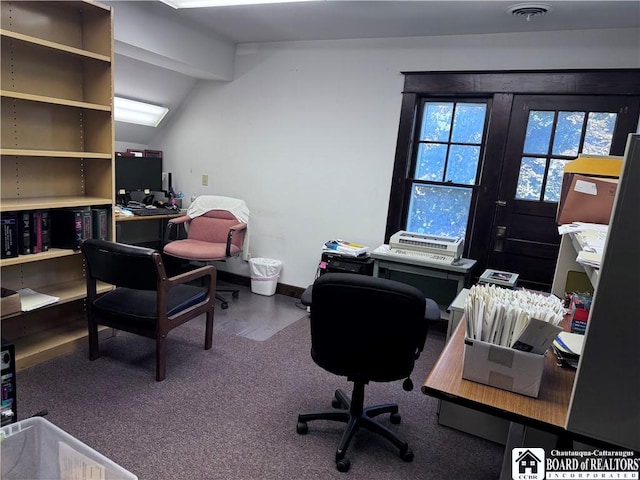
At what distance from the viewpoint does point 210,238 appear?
420 centimetres

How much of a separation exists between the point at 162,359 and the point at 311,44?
10.0 ft

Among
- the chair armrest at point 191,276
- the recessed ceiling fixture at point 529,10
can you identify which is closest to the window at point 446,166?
the recessed ceiling fixture at point 529,10

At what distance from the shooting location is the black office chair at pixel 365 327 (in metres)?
1.64

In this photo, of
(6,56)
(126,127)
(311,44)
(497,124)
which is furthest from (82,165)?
(497,124)

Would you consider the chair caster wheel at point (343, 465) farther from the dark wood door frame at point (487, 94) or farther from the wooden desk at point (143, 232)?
the wooden desk at point (143, 232)

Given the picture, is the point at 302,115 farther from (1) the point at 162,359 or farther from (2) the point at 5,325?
(2) the point at 5,325

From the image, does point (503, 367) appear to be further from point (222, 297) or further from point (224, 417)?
point (222, 297)

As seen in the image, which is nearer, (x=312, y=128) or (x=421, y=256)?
(x=421, y=256)

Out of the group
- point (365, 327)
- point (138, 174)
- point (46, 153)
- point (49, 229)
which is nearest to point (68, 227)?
point (49, 229)

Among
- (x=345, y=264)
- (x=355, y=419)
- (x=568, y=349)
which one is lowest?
(x=355, y=419)

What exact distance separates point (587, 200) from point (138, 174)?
4.03m

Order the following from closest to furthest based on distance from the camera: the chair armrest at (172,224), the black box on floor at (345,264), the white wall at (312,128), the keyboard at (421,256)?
the keyboard at (421,256), the white wall at (312,128), the black box on floor at (345,264), the chair armrest at (172,224)

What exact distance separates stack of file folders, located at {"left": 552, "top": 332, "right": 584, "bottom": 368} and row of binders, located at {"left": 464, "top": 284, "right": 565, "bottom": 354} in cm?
24

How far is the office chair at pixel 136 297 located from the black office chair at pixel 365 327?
102cm
